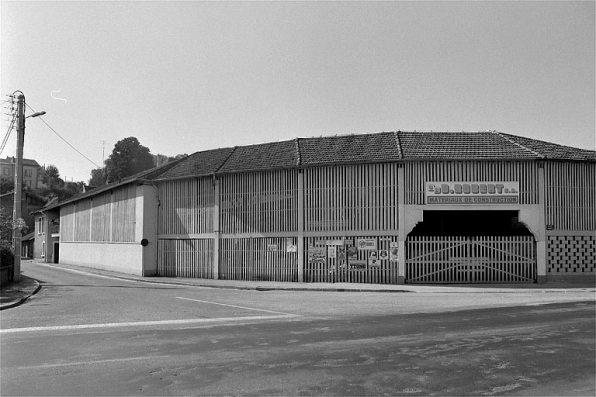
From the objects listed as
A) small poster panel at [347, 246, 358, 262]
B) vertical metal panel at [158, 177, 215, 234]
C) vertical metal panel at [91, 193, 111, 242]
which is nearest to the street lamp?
vertical metal panel at [158, 177, 215, 234]

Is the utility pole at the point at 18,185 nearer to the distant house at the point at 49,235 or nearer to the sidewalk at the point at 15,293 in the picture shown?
the sidewalk at the point at 15,293

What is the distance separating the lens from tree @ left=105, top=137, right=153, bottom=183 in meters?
73.1

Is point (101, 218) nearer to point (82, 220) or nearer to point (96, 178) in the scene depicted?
point (82, 220)

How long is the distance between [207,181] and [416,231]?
11732 mm

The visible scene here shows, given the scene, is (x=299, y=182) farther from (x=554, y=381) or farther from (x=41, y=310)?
(x=554, y=381)

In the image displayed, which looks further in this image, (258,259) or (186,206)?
(186,206)

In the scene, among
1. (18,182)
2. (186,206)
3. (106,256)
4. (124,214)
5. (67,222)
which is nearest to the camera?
(18,182)

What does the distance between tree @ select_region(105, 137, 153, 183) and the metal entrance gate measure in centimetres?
5818

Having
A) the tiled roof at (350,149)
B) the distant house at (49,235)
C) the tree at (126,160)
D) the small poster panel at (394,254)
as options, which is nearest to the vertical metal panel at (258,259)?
the tiled roof at (350,149)

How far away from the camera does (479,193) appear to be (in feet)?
74.4

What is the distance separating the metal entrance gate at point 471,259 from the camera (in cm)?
2289

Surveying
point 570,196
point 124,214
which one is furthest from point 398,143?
point 124,214

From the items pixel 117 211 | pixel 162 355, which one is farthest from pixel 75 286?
pixel 162 355

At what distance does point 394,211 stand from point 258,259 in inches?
294
